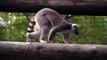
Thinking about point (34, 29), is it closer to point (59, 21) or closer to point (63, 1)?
point (59, 21)

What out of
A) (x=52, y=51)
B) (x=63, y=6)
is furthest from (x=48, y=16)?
(x=52, y=51)

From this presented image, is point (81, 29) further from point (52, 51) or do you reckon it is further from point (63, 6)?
point (52, 51)

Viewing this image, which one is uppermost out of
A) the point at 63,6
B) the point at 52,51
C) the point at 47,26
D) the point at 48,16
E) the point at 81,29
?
the point at 63,6

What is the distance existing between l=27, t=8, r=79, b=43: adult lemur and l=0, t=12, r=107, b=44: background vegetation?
1.55 metres

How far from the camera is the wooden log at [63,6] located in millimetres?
5457

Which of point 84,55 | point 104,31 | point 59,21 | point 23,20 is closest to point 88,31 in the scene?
point 104,31

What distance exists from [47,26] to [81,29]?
2854mm

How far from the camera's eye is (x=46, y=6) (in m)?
5.59

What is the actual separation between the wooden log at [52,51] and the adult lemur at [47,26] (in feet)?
4.26

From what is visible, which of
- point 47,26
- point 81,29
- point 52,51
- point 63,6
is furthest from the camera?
point 81,29

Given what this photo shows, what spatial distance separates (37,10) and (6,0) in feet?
1.85

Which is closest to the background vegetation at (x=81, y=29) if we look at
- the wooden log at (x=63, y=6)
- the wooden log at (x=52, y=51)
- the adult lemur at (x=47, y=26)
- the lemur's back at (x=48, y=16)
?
the adult lemur at (x=47, y=26)

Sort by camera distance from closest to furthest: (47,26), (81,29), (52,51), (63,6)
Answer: (52,51) → (63,6) → (47,26) → (81,29)

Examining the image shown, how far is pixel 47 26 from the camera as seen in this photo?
6.29 meters
